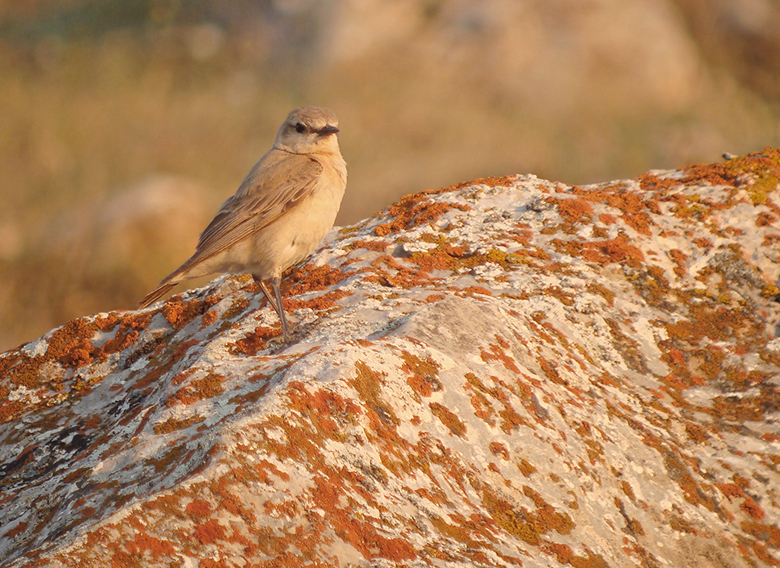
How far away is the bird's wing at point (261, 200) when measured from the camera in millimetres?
7852

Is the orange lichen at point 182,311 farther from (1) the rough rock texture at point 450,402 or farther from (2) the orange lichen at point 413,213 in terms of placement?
(2) the orange lichen at point 413,213

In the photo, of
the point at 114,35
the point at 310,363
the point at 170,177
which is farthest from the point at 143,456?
the point at 114,35

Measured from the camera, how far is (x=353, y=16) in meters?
41.8

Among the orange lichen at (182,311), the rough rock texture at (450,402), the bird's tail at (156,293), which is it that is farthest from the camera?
the orange lichen at (182,311)

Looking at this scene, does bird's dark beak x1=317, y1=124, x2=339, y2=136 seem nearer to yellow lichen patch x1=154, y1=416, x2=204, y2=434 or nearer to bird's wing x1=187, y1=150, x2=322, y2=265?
bird's wing x1=187, y1=150, x2=322, y2=265

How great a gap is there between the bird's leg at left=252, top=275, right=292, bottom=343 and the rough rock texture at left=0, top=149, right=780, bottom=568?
0.46ft

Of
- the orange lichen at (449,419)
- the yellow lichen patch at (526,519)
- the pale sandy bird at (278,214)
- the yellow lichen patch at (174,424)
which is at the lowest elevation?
the yellow lichen patch at (526,519)

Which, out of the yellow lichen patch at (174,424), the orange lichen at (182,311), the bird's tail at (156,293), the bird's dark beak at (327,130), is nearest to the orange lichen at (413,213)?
the bird's dark beak at (327,130)

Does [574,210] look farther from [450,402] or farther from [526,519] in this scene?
[526,519]

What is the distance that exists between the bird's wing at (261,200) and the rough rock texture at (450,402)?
0.60m

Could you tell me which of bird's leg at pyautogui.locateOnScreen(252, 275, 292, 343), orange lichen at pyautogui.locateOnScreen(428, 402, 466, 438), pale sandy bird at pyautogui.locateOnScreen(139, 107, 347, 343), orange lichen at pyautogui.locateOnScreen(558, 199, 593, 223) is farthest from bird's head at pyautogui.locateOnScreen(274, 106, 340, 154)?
orange lichen at pyautogui.locateOnScreen(428, 402, 466, 438)

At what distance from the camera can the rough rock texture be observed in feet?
12.7

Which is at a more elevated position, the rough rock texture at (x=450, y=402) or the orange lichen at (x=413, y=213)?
the orange lichen at (x=413, y=213)

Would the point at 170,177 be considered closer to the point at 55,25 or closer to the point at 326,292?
the point at 55,25
